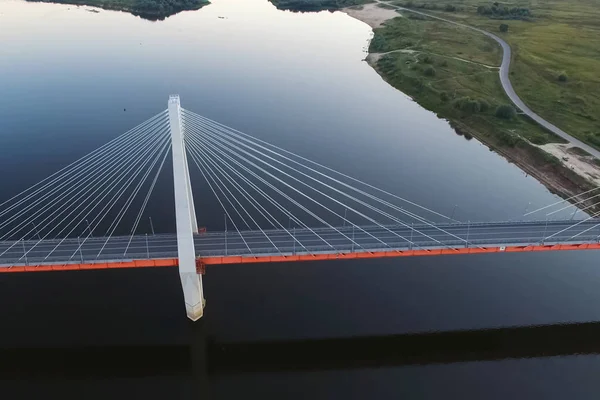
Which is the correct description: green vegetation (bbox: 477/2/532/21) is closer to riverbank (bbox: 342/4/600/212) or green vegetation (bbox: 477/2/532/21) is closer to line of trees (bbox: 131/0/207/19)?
riverbank (bbox: 342/4/600/212)

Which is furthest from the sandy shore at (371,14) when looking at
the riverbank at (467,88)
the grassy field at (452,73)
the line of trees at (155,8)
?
the line of trees at (155,8)

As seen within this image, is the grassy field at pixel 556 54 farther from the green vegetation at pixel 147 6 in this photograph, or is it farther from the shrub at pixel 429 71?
the green vegetation at pixel 147 6

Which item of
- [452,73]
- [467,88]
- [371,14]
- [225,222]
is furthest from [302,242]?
[371,14]

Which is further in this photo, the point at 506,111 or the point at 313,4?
the point at 313,4

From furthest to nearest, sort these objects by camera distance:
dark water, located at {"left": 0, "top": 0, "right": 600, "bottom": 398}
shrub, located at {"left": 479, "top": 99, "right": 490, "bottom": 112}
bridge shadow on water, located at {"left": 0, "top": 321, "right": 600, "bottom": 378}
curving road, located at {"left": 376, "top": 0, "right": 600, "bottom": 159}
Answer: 1. shrub, located at {"left": 479, "top": 99, "right": 490, "bottom": 112}
2. curving road, located at {"left": 376, "top": 0, "right": 600, "bottom": 159}
3. dark water, located at {"left": 0, "top": 0, "right": 600, "bottom": 398}
4. bridge shadow on water, located at {"left": 0, "top": 321, "right": 600, "bottom": 378}

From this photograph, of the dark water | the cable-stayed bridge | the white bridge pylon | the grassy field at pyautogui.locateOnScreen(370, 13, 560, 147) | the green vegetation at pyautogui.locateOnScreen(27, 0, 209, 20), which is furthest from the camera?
the green vegetation at pyautogui.locateOnScreen(27, 0, 209, 20)

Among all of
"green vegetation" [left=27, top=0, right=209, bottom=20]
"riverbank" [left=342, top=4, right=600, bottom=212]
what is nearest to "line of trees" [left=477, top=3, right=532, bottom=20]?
"riverbank" [left=342, top=4, right=600, bottom=212]

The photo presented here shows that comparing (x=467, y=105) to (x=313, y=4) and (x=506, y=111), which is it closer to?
(x=506, y=111)
